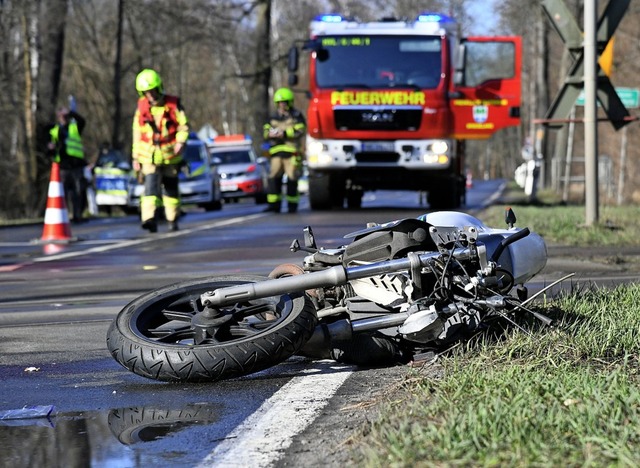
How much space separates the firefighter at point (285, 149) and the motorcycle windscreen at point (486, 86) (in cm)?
A: 285

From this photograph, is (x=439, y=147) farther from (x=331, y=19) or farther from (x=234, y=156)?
(x=234, y=156)

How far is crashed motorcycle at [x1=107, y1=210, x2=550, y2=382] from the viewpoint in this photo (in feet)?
16.0

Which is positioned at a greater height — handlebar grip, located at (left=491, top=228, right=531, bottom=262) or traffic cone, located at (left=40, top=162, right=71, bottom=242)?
handlebar grip, located at (left=491, top=228, right=531, bottom=262)

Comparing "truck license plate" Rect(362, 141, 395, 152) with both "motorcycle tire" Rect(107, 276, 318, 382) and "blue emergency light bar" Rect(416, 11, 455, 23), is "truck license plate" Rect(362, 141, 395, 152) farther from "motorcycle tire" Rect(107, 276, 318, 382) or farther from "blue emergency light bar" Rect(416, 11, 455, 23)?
"motorcycle tire" Rect(107, 276, 318, 382)

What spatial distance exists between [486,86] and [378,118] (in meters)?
1.81

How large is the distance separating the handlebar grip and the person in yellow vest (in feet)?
52.4

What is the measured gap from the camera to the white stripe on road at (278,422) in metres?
3.68

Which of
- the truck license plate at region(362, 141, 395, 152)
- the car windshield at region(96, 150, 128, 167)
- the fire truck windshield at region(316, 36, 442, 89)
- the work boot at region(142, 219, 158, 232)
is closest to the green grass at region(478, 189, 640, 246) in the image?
the work boot at region(142, 219, 158, 232)

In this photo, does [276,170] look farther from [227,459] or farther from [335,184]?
[227,459]

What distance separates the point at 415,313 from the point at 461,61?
1536 centimetres

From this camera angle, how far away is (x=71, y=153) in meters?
21.1

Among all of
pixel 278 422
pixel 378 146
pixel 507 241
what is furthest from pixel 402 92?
pixel 278 422

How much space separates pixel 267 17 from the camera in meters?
39.7

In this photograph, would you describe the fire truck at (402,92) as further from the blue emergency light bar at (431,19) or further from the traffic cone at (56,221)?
the traffic cone at (56,221)
